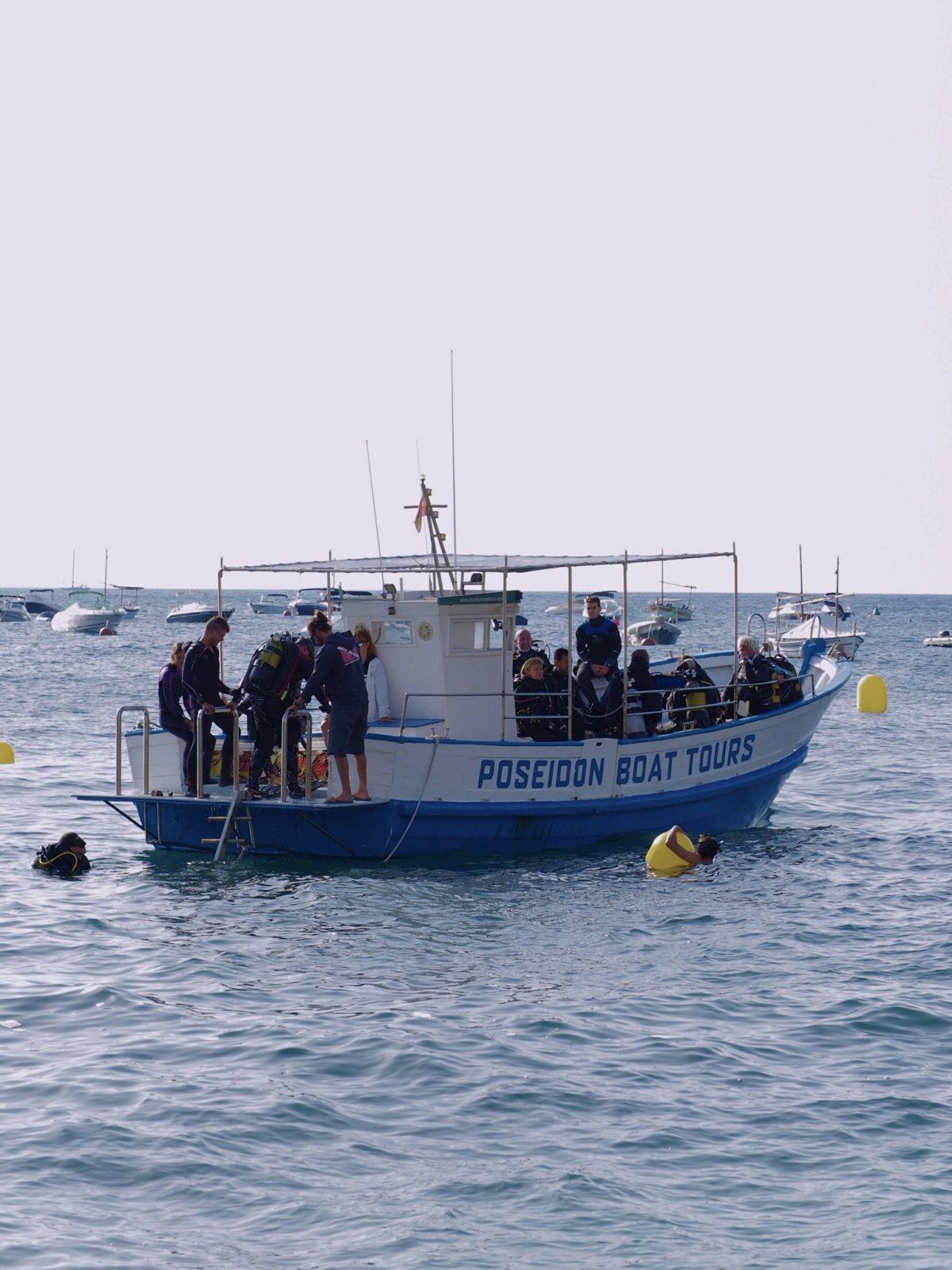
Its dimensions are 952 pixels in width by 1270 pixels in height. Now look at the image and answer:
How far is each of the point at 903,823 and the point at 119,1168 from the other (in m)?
15.5

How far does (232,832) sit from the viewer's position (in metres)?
16.0

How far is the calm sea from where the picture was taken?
759cm

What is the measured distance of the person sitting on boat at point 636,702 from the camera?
56.2ft

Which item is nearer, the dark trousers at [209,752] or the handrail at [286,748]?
the handrail at [286,748]

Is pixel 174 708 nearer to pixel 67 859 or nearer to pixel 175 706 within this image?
pixel 175 706

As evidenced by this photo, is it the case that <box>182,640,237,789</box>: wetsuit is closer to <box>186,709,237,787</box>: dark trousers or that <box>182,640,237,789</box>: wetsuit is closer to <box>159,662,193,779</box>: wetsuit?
<box>186,709,237,787</box>: dark trousers

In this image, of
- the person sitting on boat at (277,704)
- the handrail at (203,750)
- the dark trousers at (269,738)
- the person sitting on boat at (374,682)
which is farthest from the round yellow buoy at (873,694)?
the handrail at (203,750)

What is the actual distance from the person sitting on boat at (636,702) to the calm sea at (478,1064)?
4.44 ft

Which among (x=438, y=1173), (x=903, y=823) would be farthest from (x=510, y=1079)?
(x=903, y=823)

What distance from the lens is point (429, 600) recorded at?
1669 cm

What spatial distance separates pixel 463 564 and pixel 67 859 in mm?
5485

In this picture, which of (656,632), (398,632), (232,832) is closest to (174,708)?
(232,832)

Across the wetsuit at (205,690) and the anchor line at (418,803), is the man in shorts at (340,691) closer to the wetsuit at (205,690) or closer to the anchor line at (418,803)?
the anchor line at (418,803)

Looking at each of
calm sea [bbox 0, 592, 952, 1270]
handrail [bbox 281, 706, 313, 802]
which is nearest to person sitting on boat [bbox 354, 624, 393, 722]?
handrail [bbox 281, 706, 313, 802]
